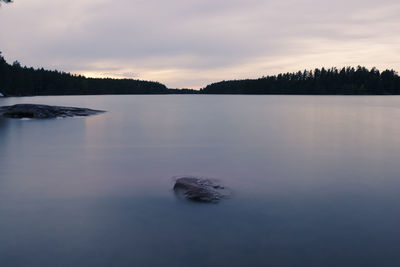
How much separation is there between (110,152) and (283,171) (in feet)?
29.9

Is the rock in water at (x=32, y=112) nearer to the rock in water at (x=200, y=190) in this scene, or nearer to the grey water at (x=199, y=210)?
the grey water at (x=199, y=210)

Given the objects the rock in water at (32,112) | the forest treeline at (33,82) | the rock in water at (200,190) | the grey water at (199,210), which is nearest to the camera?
the grey water at (199,210)

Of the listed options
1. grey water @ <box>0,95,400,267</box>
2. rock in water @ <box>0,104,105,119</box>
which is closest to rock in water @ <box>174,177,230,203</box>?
grey water @ <box>0,95,400,267</box>

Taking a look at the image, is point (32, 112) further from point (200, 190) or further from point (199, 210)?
point (199, 210)

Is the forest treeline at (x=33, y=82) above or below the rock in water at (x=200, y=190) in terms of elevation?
above

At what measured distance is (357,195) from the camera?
9.30 m

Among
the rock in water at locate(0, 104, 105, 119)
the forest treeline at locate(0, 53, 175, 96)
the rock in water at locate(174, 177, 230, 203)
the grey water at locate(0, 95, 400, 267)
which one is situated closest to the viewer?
the grey water at locate(0, 95, 400, 267)

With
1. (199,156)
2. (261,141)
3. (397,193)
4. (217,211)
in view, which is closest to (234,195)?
(217,211)

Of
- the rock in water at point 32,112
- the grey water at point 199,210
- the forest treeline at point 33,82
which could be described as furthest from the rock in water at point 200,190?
the forest treeline at point 33,82

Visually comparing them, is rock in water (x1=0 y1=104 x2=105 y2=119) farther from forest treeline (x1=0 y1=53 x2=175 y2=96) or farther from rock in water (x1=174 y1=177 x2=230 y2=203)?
forest treeline (x1=0 y1=53 x2=175 y2=96)

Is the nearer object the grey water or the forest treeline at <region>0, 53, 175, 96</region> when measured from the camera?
the grey water

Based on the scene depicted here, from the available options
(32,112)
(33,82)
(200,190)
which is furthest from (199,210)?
(33,82)

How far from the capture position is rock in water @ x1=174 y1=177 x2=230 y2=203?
8.73 m

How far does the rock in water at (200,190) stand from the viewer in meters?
8.73
